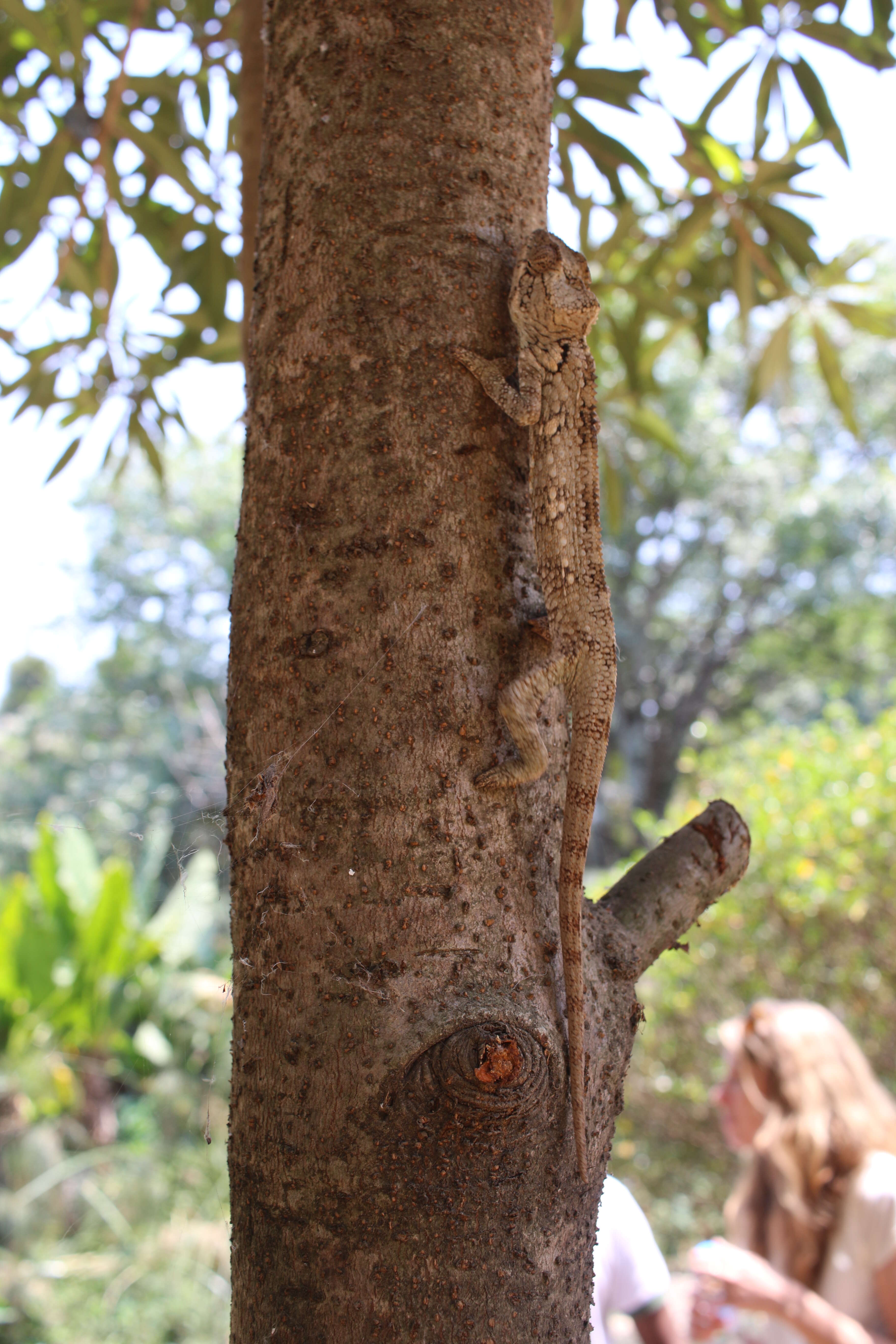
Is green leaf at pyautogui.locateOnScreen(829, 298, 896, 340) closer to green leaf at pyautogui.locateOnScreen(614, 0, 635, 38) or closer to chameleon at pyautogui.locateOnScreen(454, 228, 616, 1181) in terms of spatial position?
green leaf at pyautogui.locateOnScreen(614, 0, 635, 38)

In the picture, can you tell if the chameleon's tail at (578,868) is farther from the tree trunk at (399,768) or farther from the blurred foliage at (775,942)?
the blurred foliage at (775,942)

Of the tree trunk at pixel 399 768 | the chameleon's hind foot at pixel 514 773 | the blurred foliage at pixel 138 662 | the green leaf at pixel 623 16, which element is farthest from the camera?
the blurred foliage at pixel 138 662

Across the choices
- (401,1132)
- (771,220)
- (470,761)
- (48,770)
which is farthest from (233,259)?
(48,770)

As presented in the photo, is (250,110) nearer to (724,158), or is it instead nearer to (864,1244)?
(724,158)

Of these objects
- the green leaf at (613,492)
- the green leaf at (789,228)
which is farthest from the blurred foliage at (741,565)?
the green leaf at (789,228)

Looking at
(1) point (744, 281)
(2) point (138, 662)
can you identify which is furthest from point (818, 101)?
(2) point (138, 662)

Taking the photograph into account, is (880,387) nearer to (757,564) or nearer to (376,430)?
(757,564)
